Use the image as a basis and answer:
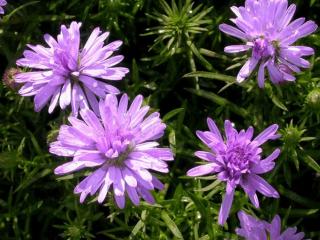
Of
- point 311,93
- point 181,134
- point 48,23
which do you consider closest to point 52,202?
point 181,134

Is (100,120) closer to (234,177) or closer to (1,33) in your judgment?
(234,177)

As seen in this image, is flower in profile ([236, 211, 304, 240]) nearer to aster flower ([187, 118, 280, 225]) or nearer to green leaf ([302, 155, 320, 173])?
aster flower ([187, 118, 280, 225])

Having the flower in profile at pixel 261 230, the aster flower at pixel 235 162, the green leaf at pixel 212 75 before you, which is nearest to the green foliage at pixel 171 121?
the green leaf at pixel 212 75

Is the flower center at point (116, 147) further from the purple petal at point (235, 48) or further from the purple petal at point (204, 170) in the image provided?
the purple petal at point (235, 48)

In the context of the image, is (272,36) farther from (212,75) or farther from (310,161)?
(310,161)

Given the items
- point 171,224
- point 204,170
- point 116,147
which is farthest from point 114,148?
point 171,224

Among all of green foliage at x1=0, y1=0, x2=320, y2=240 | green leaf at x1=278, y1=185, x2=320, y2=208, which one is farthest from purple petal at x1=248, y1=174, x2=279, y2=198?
green leaf at x1=278, y1=185, x2=320, y2=208
